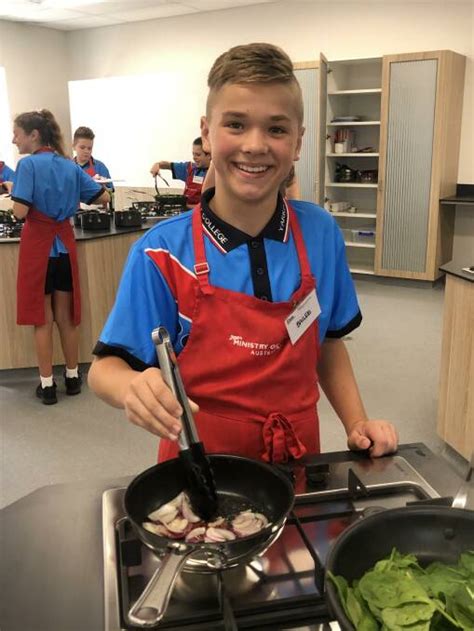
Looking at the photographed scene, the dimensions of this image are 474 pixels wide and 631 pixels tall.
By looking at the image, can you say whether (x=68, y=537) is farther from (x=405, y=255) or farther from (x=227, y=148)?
(x=405, y=255)

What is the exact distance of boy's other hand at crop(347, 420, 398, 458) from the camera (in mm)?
1036

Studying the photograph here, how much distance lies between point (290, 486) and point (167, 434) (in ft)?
0.58

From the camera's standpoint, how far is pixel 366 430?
107cm

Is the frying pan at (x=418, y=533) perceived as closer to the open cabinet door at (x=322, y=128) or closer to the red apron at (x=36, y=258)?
the red apron at (x=36, y=258)

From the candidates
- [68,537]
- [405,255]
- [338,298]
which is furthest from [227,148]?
[405,255]

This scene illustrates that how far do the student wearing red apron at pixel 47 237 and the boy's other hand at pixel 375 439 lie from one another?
263cm

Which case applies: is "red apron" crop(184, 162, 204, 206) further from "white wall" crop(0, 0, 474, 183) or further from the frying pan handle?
the frying pan handle

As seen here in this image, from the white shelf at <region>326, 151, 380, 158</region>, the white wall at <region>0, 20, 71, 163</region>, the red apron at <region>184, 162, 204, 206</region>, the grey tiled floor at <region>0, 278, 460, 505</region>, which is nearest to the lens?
the grey tiled floor at <region>0, 278, 460, 505</region>

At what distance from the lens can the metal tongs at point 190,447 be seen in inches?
30.2

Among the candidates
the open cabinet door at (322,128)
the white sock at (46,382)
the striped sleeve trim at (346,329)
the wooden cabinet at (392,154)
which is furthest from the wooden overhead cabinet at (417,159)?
the striped sleeve trim at (346,329)

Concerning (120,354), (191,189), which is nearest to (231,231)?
(120,354)

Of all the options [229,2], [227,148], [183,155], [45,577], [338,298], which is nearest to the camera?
[45,577]

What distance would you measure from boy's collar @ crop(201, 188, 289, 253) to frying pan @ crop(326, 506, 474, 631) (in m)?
0.54

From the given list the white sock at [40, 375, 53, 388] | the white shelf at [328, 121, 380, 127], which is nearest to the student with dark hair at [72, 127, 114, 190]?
the white shelf at [328, 121, 380, 127]
